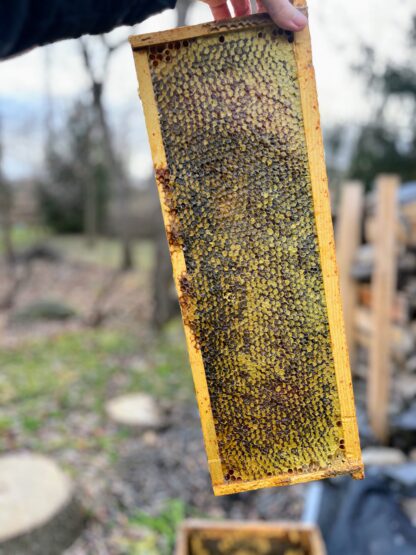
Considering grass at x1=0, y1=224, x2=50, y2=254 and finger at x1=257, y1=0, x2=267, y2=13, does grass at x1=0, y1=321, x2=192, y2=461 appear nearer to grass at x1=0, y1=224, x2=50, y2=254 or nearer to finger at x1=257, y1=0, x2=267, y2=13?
finger at x1=257, y1=0, x2=267, y2=13

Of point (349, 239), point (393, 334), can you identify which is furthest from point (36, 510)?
point (349, 239)

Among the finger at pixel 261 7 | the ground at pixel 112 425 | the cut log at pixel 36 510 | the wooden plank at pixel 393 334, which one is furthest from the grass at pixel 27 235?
the finger at pixel 261 7

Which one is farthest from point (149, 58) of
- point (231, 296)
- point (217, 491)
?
point (217, 491)

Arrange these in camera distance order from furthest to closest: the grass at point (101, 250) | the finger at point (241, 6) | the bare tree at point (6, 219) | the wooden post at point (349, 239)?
the grass at point (101, 250)
the bare tree at point (6, 219)
the wooden post at point (349, 239)
the finger at point (241, 6)

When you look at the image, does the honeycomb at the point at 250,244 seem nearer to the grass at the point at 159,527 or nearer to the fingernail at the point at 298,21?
the fingernail at the point at 298,21

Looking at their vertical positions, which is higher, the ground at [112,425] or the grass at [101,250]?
the grass at [101,250]

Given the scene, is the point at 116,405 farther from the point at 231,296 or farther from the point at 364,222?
the point at 231,296

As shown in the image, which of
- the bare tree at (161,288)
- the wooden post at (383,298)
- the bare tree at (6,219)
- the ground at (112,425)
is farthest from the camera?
the bare tree at (6,219)

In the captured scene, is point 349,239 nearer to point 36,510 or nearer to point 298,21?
point 36,510
